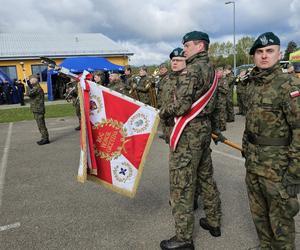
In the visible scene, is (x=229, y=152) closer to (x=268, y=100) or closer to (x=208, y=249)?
(x=208, y=249)

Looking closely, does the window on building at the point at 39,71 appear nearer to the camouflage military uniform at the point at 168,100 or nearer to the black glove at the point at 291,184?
the camouflage military uniform at the point at 168,100

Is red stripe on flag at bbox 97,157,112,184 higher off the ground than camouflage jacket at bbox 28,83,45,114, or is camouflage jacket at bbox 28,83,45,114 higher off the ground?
camouflage jacket at bbox 28,83,45,114

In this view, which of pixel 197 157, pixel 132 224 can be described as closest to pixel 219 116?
pixel 197 157

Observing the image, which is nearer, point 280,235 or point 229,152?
point 280,235

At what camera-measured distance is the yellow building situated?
30.8 metres

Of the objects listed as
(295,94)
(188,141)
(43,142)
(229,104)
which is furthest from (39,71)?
(295,94)

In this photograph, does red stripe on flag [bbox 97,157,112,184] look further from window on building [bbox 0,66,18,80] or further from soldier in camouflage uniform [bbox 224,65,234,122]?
window on building [bbox 0,66,18,80]

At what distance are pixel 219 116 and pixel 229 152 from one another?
3.65 m

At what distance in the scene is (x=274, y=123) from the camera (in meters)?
2.48

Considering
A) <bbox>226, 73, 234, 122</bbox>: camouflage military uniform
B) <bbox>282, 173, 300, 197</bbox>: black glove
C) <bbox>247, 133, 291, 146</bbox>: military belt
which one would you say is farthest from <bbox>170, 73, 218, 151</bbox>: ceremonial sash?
<bbox>226, 73, 234, 122</bbox>: camouflage military uniform

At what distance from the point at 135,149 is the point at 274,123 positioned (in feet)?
5.33

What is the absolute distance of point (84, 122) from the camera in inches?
135

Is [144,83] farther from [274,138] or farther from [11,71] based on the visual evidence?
[11,71]

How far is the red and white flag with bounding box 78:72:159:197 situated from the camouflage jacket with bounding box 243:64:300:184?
120cm
